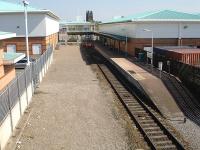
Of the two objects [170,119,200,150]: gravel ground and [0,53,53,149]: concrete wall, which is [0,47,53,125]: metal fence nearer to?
[0,53,53,149]: concrete wall

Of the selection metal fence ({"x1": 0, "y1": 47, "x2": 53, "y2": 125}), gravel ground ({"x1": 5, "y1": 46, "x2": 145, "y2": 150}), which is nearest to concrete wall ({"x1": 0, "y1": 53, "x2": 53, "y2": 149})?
metal fence ({"x1": 0, "y1": 47, "x2": 53, "y2": 125})

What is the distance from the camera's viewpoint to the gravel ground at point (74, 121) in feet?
45.0

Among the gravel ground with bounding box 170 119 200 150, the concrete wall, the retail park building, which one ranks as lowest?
the gravel ground with bounding box 170 119 200 150

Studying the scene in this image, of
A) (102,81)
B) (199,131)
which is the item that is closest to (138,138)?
(199,131)

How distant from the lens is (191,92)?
837 inches

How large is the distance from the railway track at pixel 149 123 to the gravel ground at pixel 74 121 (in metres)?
0.56

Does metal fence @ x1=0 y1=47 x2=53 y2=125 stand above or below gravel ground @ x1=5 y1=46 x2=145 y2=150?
above

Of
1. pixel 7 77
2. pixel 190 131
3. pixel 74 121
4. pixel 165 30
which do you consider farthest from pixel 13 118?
pixel 165 30

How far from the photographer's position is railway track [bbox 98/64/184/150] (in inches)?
536

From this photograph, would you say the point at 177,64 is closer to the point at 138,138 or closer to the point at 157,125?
the point at 157,125

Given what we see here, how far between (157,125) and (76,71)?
61.0 ft

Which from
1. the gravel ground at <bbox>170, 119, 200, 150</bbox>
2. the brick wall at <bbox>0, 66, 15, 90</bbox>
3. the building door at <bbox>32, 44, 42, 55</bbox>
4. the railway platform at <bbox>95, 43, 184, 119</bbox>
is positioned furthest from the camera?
the building door at <bbox>32, 44, 42, 55</bbox>

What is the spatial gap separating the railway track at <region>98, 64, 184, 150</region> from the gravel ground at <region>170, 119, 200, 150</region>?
0.68m

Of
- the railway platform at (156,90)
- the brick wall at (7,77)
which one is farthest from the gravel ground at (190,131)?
the brick wall at (7,77)
